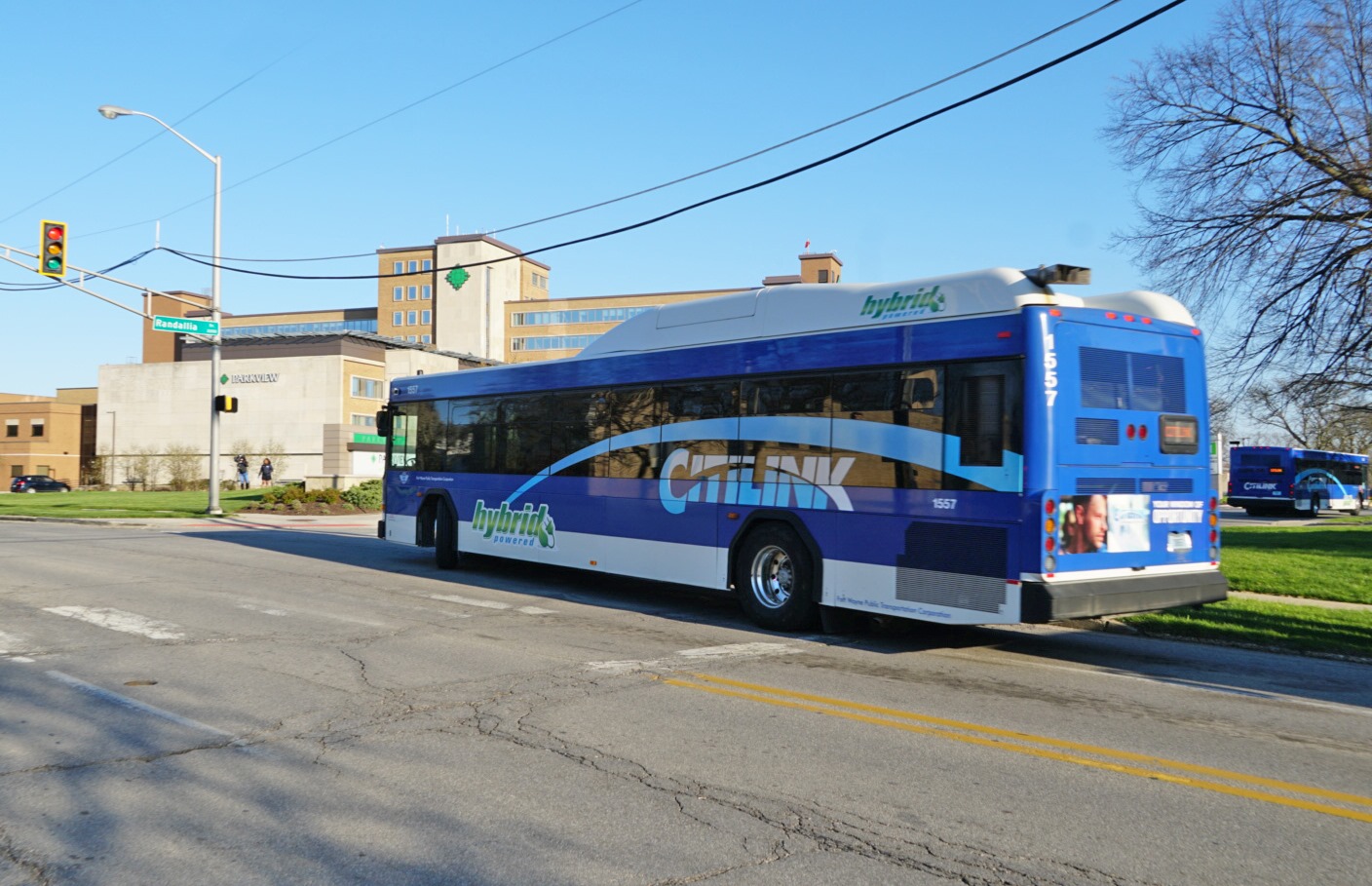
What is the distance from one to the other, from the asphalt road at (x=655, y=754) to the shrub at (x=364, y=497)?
81.5ft

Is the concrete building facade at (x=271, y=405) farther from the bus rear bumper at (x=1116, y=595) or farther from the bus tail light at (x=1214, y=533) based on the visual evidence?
the bus rear bumper at (x=1116, y=595)

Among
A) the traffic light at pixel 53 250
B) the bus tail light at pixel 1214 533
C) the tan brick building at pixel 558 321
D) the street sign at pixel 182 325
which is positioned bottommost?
the bus tail light at pixel 1214 533

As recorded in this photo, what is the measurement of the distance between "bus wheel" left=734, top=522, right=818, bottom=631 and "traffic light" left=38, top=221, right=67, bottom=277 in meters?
21.7

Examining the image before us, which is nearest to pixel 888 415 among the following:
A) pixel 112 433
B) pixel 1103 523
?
pixel 1103 523

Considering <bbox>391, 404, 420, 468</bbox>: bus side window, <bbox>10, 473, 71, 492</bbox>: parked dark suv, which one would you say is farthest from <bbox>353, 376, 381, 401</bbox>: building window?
<bbox>391, 404, 420, 468</bbox>: bus side window

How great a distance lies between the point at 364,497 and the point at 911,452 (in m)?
29.6

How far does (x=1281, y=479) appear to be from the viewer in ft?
164

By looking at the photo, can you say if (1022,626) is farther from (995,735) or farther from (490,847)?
(490,847)

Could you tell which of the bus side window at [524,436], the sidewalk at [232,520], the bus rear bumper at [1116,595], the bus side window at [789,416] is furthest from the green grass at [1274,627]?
the sidewalk at [232,520]

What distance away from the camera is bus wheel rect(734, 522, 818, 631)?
10586mm

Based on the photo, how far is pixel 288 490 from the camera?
34.7m

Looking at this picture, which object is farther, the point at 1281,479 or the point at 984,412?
the point at 1281,479

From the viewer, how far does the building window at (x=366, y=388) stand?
72.9 meters

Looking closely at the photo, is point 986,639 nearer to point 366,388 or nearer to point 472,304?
point 366,388
